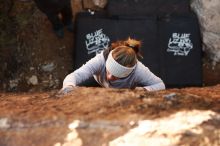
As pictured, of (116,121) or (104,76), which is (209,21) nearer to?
(104,76)

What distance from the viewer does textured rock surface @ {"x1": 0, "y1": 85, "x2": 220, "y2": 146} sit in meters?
1.50

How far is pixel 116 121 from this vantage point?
1.60 m

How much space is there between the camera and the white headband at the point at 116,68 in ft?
8.65

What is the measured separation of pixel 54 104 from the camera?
5.92ft

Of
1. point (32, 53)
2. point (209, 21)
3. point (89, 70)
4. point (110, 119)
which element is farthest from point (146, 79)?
point (32, 53)

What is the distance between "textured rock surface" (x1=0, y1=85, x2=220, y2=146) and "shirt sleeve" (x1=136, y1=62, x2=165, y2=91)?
104cm

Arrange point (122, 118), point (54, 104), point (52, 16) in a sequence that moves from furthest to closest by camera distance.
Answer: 1. point (52, 16)
2. point (54, 104)
3. point (122, 118)

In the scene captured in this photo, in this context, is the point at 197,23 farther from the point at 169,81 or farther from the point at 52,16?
the point at 52,16

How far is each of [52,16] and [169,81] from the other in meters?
1.37

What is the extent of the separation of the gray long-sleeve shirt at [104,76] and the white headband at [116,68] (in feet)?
0.32

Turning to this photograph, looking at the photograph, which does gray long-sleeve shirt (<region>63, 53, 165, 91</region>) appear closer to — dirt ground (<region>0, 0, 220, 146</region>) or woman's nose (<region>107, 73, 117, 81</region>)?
woman's nose (<region>107, 73, 117, 81</region>)

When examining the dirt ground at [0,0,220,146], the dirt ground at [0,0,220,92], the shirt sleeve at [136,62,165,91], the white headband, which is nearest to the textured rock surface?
the dirt ground at [0,0,220,146]

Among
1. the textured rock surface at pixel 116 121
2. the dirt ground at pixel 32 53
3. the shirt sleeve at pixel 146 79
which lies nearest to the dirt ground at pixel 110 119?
the textured rock surface at pixel 116 121

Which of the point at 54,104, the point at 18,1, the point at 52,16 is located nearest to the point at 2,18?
the point at 18,1
